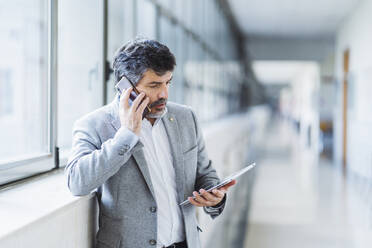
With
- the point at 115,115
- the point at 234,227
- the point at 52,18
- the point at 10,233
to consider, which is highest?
the point at 52,18

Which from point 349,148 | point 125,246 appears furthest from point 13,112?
point 125,246

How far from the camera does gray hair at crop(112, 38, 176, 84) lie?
1.52 metres

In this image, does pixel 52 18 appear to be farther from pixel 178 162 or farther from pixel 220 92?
pixel 220 92

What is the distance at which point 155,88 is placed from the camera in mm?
1557

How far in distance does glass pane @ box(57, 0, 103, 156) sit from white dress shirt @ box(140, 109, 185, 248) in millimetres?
1026

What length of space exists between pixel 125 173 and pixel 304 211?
4510 millimetres

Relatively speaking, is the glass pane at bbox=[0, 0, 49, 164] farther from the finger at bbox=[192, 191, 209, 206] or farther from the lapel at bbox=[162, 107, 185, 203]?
the finger at bbox=[192, 191, 209, 206]

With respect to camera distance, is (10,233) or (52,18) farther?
(52,18)

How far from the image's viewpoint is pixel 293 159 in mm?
11367

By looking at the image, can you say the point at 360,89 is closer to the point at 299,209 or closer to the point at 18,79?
the point at 299,209

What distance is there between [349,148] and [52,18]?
8589 mm

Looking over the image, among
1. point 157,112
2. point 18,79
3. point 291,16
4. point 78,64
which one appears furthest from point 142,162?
point 291,16

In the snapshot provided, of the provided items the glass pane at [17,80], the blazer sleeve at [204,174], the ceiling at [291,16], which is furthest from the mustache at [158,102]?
the ceiling at [291,16]


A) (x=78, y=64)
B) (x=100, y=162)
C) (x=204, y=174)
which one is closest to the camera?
(x=100, y=162)
